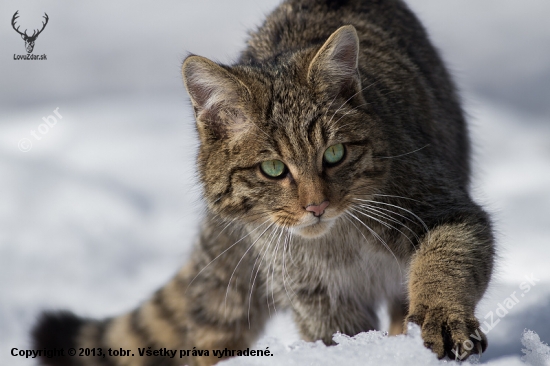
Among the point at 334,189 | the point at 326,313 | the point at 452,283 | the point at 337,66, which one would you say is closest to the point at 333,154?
the point at 334,189

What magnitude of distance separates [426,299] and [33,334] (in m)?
2.47

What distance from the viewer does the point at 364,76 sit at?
335 centimetres

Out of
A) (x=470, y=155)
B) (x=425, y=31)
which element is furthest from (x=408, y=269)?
(x=425, y=31)

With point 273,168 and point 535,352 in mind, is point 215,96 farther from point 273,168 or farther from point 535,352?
point 535,352

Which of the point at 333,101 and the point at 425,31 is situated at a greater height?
the point at 425,31

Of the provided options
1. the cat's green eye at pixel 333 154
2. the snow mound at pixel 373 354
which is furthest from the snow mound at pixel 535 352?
the cat's green eye at pixel 333 154

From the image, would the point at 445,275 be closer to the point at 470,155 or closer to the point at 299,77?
the point at 299,77

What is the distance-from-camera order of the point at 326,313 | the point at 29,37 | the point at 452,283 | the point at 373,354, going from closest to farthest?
the point at 373,354 → the point at 452,283 → the point at 326,313 → the point at 29,37

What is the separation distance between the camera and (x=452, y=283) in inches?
104

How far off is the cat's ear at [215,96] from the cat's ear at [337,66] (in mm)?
307

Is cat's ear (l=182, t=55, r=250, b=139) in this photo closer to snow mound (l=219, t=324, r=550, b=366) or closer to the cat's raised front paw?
snow mound (l=219, t=324, r=550, b=366)

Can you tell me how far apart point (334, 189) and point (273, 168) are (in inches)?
10.3

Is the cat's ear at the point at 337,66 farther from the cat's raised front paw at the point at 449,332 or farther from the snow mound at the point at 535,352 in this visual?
Answer: the snow mound at the point at 535,352

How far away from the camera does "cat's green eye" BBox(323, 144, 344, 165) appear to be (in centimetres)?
283
